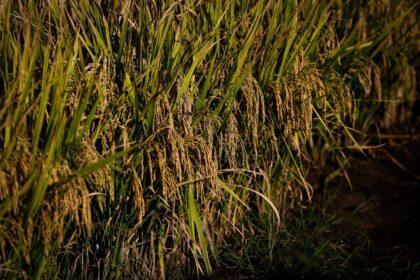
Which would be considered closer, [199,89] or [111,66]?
[111,66]

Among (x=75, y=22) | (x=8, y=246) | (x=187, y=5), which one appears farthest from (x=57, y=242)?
(x=187, y=5)

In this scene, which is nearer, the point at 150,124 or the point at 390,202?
the point at 150,124

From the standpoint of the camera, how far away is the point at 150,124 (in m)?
2.47

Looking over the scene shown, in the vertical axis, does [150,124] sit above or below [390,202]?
above

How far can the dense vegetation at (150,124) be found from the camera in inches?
85.2

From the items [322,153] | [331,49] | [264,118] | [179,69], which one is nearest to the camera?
[179,69]

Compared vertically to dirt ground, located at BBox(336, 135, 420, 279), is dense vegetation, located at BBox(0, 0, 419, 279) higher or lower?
higher

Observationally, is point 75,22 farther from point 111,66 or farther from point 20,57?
point 20,57

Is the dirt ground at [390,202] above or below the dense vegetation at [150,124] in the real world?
below

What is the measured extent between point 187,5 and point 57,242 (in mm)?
1080

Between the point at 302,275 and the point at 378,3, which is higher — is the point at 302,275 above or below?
below

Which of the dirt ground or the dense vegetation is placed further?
the dirt ground

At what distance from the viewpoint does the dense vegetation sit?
216 centimetres

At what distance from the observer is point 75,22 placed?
102 inches
